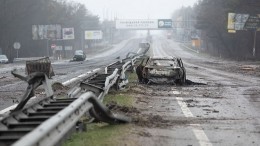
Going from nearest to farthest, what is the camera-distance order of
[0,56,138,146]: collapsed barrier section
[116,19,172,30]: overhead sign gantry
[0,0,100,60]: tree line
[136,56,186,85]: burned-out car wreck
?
1. [0,56,138,146]: collapsed barrier section
2. [136,56,186,85]: burned-out car wreck
3. [0,0,100,60]: tree line
4. [116,19,172,30]: overhead sign gantry

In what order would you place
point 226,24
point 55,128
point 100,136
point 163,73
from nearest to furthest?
point 55,128 < point 100,136 < point 163,73 < point 226,24

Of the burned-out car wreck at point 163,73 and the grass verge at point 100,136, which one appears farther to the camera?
the burned-out car wreck at point 163,73

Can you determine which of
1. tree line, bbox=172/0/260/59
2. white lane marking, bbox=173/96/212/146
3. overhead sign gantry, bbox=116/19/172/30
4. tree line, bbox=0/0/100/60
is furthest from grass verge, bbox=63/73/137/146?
overhead sign gantry, bbox=116/19/172/30

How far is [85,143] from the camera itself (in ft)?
24.1

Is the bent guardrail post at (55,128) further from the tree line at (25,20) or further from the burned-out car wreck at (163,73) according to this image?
the tree line at (25,20)

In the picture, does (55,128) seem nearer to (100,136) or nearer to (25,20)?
(100,136)

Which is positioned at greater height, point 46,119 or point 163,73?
Result: point 46,119

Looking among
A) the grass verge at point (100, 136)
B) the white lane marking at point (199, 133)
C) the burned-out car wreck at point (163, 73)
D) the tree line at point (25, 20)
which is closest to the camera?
the grass verge at point (100, 136)

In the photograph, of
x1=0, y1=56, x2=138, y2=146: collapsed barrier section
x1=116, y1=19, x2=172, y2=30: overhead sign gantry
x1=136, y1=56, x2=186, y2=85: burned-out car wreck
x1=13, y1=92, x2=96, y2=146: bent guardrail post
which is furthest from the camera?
x1=116, y1=19, x2=172, y2=30: overhead sign gantry

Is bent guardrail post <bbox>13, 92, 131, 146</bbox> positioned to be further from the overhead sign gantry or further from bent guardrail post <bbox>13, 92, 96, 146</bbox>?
the overhead sign gantry

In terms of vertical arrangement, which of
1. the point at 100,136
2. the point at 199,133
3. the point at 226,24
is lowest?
the point at 199,133

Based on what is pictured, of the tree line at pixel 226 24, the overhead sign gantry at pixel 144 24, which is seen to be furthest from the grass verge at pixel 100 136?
the overhead sign gantry at pixel 144 24

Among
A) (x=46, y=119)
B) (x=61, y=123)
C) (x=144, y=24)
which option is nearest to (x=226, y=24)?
(x=144, y=24)

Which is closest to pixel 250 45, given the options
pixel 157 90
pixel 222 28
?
pixel 222 28
